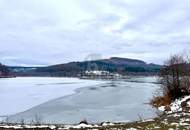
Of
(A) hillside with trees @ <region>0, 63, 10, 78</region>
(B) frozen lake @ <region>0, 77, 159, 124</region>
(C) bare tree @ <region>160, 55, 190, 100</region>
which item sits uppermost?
(A) hillside with trees @ <region>0, 63, 10, 78</region>

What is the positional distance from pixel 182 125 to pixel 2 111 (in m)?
18.1

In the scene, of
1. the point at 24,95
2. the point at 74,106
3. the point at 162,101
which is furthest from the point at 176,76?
the point at 24,95

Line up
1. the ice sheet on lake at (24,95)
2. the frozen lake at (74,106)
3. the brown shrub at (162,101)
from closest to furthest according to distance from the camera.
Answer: the frozen lake at (74,106)
the ice sheet on lake at (24,95)
the brown shrub at (162,101)

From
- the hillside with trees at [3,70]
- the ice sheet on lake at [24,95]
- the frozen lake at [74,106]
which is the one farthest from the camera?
the hillside with trees at [3,70]

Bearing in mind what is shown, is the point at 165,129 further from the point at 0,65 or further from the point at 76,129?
the point at 0,65

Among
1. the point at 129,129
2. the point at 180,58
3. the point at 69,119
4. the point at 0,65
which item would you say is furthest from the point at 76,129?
the point at 0,65

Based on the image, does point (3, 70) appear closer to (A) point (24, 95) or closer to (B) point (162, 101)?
(A) point (24, 95)

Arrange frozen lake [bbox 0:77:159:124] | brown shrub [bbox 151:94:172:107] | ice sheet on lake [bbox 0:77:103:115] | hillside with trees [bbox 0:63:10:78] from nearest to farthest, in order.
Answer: frozen lake [bbox 0:77:159:124] < ice sheet on lake [bbox 0:77:103:115] < brown shrub [bbox 151:94:172:107] < hillside with trees [bbox 0:63:10:78]

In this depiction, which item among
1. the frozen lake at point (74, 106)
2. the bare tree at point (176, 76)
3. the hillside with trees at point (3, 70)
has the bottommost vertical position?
the frozen lake at point (74, 106)

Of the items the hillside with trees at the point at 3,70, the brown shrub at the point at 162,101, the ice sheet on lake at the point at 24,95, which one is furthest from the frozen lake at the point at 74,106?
the hillside with trees at the point at 3,70

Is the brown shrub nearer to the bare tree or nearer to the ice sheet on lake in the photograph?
the bare tree

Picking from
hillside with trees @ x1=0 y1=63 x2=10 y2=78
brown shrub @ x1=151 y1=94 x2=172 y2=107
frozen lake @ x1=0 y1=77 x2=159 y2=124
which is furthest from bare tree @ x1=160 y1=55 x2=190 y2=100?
hillside with trees @ x1=0 y1=63 x2=10 y2=78

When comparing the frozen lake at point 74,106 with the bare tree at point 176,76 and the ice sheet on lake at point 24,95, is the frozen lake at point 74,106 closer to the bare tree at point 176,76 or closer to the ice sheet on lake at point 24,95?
the ice sheet on lake at point 24,95

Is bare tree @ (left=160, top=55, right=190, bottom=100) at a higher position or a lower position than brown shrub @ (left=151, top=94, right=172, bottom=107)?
higher
